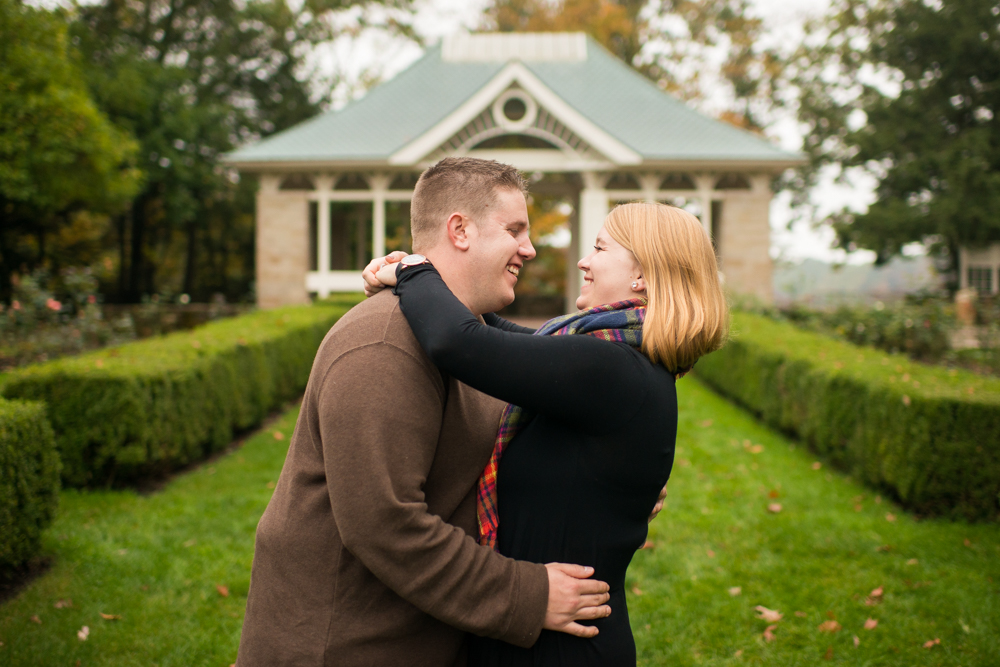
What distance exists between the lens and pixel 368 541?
4.94ft

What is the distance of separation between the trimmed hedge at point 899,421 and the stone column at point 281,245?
12.9 m

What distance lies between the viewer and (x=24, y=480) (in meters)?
3.94

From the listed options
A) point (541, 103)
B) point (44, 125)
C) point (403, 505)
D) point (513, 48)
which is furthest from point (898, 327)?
point (44, 125)

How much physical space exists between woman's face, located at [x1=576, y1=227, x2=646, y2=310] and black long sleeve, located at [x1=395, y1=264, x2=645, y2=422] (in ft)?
0.98

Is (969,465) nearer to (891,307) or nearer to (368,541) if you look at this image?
(368,541)

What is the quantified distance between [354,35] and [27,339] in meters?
21.5

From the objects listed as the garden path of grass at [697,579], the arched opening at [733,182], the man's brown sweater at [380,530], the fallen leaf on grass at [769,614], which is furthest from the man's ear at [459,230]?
the arched opening at [733,182]

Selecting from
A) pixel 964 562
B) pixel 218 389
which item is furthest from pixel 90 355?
pixel 964 562

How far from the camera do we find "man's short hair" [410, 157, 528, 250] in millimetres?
1835

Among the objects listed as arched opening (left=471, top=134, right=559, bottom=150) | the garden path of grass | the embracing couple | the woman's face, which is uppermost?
arched opening (left=471, top=134, right=559, bottom=150)

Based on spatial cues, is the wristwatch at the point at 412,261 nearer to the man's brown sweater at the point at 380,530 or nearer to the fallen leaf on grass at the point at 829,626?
the man's brown sweater at the point at 380,530

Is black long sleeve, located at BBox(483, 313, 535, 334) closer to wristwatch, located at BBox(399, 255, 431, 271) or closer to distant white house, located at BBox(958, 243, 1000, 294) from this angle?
wristwatch, located at BBox(399, 255, 431, 271)

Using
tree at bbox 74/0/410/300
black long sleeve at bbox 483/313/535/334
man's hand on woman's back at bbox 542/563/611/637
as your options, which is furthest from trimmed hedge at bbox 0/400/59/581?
tree at bbox 74/0/410/300

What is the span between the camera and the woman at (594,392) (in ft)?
5.12
